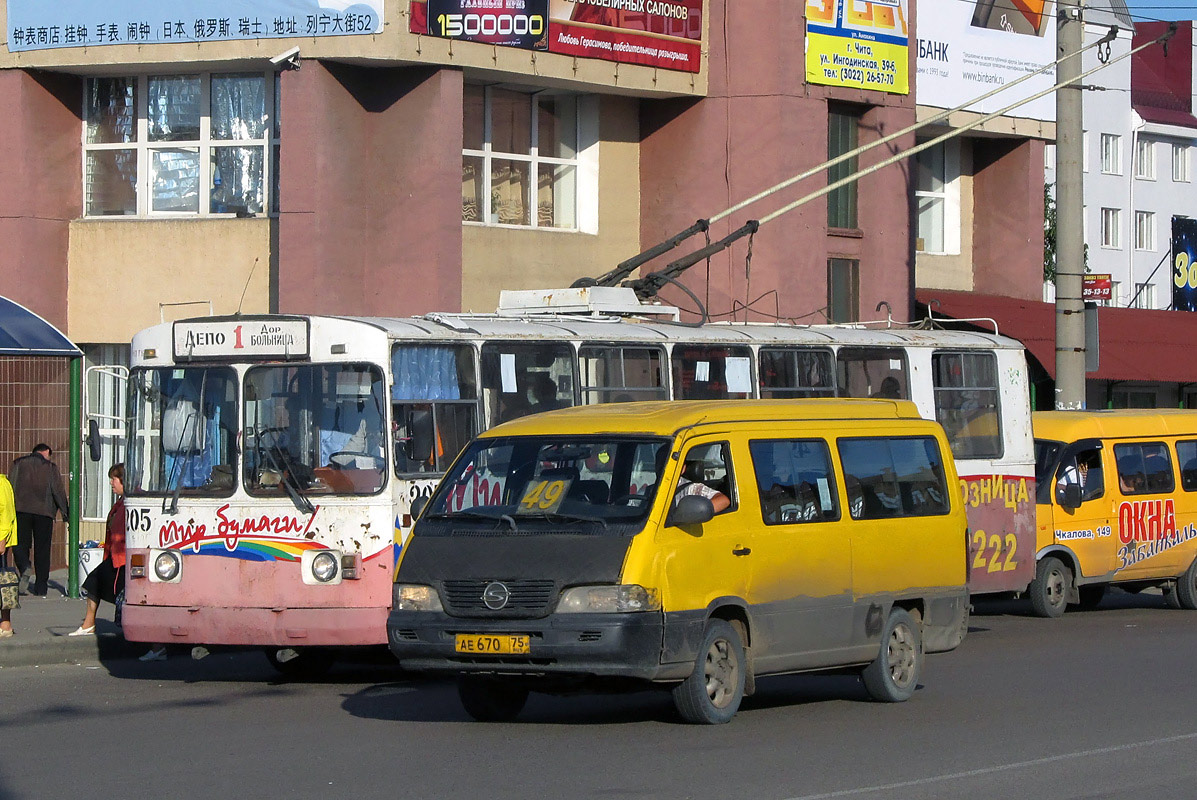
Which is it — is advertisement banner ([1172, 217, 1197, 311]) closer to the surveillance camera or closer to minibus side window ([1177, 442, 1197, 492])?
minibus side window ([1177, 442, 1197, 492])

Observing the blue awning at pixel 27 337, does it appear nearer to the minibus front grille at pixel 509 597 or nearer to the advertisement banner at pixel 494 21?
the advertisement banner at pixel 494 21

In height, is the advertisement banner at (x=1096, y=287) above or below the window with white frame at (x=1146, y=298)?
below

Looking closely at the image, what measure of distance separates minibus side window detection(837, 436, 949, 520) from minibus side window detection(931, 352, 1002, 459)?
459 centimetres

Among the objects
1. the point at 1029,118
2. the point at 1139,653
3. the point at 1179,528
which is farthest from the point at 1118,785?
the point at 1029,118

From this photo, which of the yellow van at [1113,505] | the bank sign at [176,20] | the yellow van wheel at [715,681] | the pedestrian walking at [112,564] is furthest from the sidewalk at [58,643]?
the yellow van at [1113,505]

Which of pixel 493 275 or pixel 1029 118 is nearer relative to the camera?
pixel 493 275

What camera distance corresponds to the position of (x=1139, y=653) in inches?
581

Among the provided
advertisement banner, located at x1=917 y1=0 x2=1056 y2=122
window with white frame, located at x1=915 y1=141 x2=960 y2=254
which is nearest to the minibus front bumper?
advertisement banner, located at x1=917 y1=0 x2=1056 y2=122

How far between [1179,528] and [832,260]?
864 centimetres

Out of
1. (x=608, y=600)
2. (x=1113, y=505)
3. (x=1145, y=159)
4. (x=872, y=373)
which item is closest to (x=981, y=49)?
(x=1113, y=505)

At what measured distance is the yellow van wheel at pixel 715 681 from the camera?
392 inches

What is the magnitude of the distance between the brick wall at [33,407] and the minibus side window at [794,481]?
13248 millimetres

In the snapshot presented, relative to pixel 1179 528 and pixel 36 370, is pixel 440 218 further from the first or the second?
pixel 1179 528

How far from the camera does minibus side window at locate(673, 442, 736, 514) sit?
10203 millimetres
